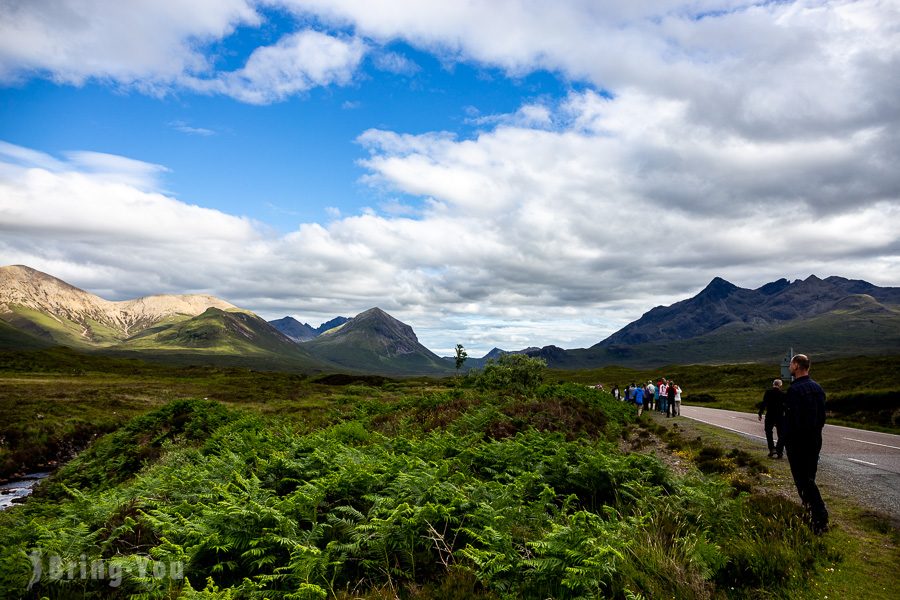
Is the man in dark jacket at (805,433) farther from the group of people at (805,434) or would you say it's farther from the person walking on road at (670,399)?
the person walking on road at (670,399)

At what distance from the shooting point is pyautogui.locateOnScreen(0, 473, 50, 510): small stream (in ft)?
61.1

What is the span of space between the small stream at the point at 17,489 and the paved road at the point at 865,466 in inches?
1043

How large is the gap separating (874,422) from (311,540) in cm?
3538

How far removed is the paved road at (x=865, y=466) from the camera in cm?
1023

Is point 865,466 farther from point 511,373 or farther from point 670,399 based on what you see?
point 511,373

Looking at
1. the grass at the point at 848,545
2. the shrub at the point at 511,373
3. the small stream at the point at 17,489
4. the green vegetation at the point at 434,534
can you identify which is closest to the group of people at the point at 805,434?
the green vegetation at the point at 434,534

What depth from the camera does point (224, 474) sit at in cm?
1102

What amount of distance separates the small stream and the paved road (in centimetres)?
2649

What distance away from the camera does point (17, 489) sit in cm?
2109

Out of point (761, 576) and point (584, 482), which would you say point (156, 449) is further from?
point (761, 576)

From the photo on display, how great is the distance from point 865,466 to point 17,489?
107ft

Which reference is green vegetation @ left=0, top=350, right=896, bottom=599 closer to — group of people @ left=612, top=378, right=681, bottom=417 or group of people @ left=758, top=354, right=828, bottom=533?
group of people @ left=758, top=354, right=828, bottom=533

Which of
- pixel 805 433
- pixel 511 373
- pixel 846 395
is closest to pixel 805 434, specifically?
pixel 805 433

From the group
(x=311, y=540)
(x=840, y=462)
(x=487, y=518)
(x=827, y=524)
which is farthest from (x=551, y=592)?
(x=840, y=462)
